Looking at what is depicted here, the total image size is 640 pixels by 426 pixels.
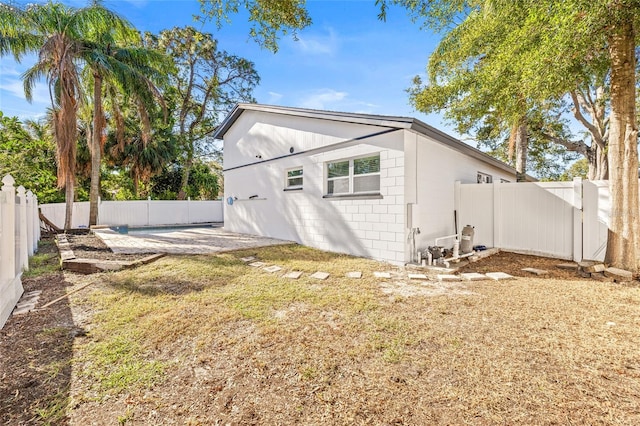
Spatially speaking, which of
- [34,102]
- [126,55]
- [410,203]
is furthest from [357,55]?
[34,102]

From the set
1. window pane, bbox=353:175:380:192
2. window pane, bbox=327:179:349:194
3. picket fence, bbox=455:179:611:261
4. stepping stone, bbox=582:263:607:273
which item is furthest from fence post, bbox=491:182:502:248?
window pane, bbox=327:179:349:194

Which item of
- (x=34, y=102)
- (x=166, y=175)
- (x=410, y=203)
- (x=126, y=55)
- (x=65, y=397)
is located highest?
(x=126, y=55)

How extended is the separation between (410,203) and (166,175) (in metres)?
18.4

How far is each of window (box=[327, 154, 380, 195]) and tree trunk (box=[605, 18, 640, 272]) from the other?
4360 millimetres

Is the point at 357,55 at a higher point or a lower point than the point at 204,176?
higher

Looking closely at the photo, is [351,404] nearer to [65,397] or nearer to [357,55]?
[65,397]

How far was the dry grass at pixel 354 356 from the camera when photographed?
189cm

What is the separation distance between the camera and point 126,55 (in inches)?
453

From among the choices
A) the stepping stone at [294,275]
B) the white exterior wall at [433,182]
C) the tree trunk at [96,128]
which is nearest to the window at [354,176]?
the white exterior wall at [433,182]

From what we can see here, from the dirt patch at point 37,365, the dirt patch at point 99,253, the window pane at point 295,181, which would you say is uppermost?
the window pane at point 295,181

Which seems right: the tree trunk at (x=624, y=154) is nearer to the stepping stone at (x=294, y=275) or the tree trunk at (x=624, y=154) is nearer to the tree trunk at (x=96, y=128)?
the stepping stone at (x=294, y=275)

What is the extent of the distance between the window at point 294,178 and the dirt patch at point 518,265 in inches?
199

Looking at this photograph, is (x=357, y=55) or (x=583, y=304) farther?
(x=357, y=55)

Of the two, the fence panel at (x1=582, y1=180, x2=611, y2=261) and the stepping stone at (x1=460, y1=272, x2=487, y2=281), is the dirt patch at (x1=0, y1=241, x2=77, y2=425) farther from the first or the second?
the fence panel at (x1=582, y1=180, x2=611, y2=261)
